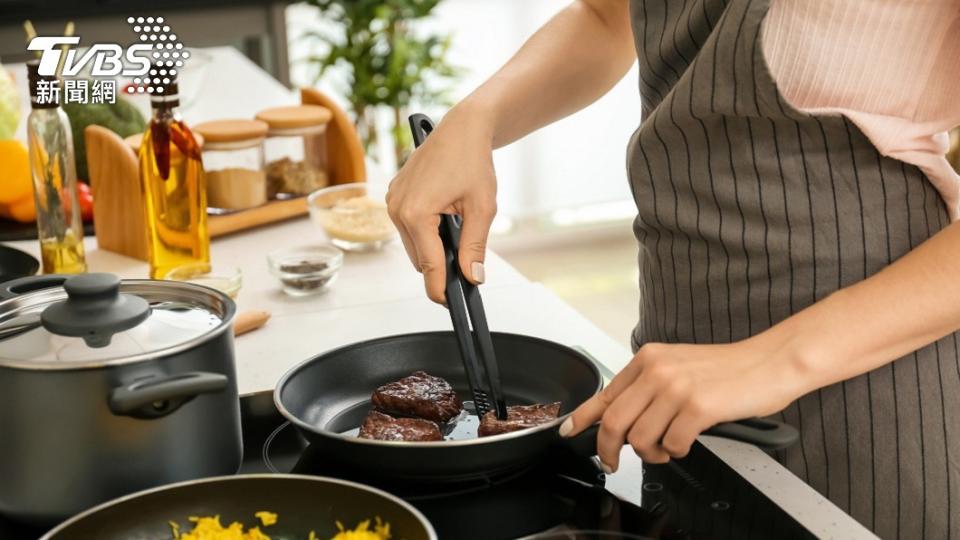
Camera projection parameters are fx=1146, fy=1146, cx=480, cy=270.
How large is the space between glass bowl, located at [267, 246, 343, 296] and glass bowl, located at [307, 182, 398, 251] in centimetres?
14

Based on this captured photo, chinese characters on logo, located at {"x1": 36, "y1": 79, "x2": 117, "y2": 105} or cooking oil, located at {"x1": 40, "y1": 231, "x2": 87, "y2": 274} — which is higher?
chinese characters on logo, located at {"x1": 36, "y1": 79, "x2": 117, "y2": 105}

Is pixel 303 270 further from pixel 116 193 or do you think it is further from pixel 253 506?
pixel 253 506

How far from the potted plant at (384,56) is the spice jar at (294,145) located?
2016 mm

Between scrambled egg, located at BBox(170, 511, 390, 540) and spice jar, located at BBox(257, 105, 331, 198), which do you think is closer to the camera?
scrambled egg, located at BBox(170, 511, 390, 540)

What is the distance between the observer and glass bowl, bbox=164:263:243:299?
5.14ft

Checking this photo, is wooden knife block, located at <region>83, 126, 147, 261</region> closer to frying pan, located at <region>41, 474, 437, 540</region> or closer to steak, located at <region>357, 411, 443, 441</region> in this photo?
steak, located at <region>357, 411, 443, 441</region>

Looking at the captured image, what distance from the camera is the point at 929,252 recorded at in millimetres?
905

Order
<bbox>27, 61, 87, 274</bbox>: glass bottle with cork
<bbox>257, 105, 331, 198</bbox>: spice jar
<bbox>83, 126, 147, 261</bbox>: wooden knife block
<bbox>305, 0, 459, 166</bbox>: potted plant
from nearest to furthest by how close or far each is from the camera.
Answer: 1. <bbox>27, 61, 87, 274</bbox>: glass bottle with cork
2. <bbox>83, 126, 147, 261</bbox>: wooden knife block
3. <bbox>257, 105, 331, 198</bbox>: spice jar
4. <bbox>305, 0, 459, 166</bbox>: potted plant

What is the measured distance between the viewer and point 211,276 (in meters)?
1.61

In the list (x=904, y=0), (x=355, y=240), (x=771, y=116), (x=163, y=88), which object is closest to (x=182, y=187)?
(x=163, y=88)

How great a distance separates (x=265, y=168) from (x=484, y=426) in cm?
108

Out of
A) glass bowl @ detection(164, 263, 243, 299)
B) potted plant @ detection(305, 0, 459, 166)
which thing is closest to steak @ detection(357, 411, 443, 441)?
glass bowl @ detection(164, 263, 243, 299)

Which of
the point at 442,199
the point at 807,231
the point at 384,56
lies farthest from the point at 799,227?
the point at 384,56

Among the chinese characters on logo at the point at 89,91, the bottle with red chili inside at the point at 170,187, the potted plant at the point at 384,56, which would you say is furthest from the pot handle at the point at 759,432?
the potted plant at the point at 384,56
